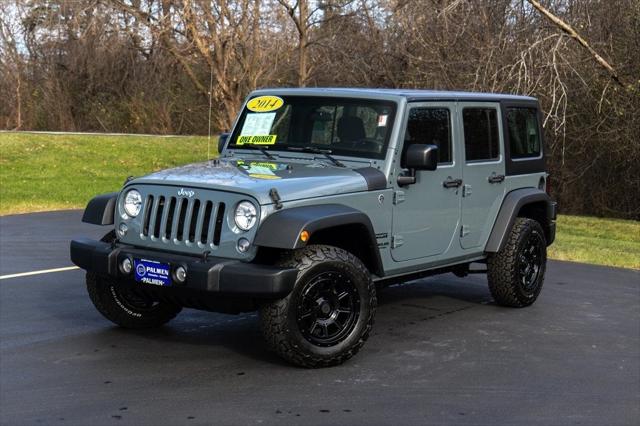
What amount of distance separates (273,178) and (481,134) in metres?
2.47

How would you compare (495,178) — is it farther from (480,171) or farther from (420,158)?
(420,158)

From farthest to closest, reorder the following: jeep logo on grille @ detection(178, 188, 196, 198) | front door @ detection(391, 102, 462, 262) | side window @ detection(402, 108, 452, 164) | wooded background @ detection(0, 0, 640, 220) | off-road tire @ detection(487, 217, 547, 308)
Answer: wooded background @ detection(0, 0, 640, 220) < off-road tire @ detection(487, 217, 547, 308) < side window @ detection(402, 108, 452, 164) < front door @ detection(391, 102, 462, 262) < jeep logo on grille @ detection(178, 188, 196, 198)

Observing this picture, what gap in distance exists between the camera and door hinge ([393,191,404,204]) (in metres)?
7.33

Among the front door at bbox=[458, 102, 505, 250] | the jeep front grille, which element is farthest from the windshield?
the jeep front grille

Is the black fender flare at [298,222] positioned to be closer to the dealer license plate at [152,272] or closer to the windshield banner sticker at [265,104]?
the dealer license plate at [152,272]

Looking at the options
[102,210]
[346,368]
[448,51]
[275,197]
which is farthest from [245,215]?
[448,51]

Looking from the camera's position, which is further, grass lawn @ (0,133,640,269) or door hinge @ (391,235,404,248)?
grass lawn @ (0,133,640,269)

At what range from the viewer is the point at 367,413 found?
18.5 ft

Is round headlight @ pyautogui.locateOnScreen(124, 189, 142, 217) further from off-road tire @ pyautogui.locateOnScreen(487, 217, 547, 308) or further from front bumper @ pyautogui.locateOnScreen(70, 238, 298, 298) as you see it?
off-road tire @ pyautogui.locateOnScreen(487, 217, 547, 308)

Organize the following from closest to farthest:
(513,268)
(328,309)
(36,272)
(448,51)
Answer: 1. (328,309)
2. (513,268)
3. (36,272)
4. (448,51)

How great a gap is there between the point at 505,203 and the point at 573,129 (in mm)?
13066

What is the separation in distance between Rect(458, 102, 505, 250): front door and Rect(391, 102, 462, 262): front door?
0.49 feet

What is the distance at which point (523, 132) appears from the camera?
→ 9.19 metres

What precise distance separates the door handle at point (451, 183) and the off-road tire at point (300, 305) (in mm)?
1385
